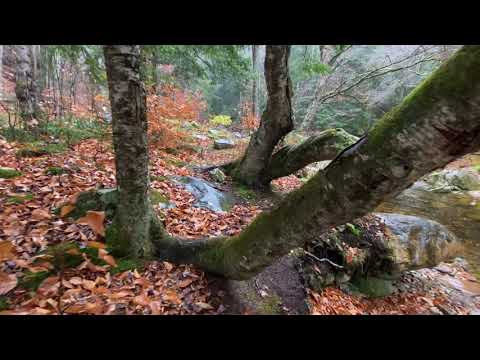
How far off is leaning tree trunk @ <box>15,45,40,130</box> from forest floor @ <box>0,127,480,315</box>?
869mm

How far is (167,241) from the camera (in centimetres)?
292

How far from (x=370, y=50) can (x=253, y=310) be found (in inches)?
755

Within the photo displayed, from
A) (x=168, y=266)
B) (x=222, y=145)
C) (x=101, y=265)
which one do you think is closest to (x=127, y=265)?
(x=101, y=265)

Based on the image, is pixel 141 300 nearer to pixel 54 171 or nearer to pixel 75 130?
pixel 54 171

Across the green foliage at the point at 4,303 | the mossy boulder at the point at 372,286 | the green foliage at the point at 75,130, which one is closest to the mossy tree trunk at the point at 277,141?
the mossy boulder at the point at 372,286

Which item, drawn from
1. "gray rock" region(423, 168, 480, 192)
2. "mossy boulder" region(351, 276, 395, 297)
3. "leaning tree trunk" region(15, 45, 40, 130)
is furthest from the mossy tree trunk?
"gray rock" region(423, 168, 480, 192)

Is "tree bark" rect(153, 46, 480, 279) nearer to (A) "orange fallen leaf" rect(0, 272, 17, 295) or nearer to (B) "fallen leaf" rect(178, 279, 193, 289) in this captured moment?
(B) "fallen leaf" rect(178, 279, 193, 289)

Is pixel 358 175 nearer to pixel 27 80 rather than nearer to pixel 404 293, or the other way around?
pixel 404 293

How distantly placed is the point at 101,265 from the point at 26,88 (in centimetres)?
476

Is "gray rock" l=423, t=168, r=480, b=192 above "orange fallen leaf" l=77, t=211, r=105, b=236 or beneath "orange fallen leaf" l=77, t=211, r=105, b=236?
beneath

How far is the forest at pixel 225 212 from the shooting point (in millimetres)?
1342

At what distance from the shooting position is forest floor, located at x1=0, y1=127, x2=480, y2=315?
1855 millimetres

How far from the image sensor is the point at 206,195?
4914 millimetres
